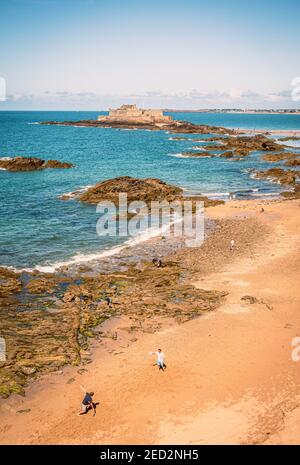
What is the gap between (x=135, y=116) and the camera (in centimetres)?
17050

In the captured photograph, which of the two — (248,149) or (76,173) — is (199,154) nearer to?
(248,149)

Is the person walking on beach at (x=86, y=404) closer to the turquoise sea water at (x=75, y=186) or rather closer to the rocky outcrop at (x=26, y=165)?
the turquoise sea water at (x=75, y=186)

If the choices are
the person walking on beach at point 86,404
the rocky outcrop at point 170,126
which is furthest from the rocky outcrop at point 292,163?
the rocky outcrop at point 170,126

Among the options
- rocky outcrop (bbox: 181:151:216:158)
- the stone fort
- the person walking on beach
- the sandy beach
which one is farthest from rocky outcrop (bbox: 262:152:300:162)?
the stone fort

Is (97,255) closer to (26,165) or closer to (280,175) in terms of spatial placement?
(280,175)

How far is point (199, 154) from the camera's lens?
249 feet

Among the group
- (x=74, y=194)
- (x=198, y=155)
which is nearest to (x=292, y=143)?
(x=198, y=155)

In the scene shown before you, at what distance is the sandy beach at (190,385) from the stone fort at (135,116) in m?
148

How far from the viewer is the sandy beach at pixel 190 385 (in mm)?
12055

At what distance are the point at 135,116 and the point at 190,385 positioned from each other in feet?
545

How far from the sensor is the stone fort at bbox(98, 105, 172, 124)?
162 meters
